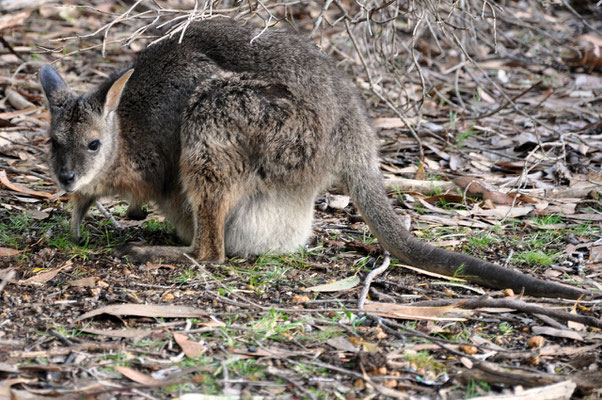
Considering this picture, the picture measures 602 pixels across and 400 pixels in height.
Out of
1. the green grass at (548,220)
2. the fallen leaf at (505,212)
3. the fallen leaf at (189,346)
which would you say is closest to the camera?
the fallen leaf at (189,346)

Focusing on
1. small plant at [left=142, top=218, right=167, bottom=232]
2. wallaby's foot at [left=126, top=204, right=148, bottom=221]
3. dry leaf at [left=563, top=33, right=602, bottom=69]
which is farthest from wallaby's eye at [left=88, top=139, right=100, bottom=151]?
dry leaf at [left=563, top=33, right=602, bottom=69]

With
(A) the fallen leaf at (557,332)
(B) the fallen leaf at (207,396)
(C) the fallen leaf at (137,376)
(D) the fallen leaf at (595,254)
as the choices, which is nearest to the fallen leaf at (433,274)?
(A) the fallen leaf at (557,332)

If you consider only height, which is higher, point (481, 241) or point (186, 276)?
point (481, 241)

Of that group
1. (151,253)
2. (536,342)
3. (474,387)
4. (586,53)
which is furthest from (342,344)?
(586,53)

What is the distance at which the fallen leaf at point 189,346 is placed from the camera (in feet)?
9.50

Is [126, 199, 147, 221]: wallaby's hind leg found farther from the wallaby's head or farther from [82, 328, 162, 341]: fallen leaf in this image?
[82, 328, 162, 341]: fallen leaf

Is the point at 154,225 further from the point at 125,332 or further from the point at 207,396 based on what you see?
the point at 207,396

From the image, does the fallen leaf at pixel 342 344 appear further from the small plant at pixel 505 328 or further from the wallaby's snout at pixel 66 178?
the wallaby's snout at pixel 66 178

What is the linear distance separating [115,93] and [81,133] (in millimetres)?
284

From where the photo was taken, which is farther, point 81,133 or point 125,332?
point 81,133

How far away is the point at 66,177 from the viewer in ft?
12.8

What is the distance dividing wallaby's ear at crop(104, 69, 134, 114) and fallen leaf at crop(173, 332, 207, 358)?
1.52 metres

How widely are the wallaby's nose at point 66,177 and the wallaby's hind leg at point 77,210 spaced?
1.02ft

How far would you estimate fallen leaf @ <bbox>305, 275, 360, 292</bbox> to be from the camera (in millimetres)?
3643
